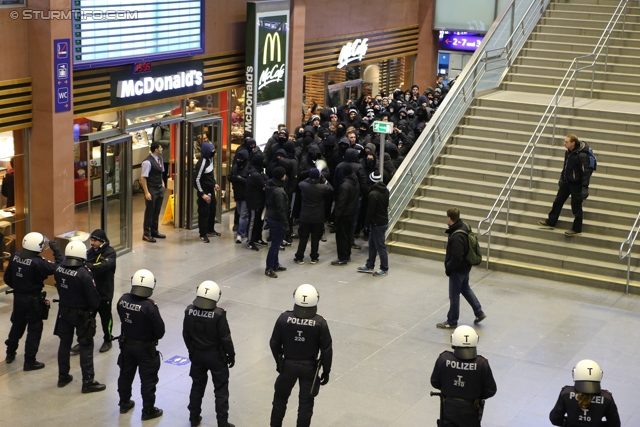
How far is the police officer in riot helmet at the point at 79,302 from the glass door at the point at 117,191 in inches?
193

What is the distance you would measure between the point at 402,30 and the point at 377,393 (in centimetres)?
1641

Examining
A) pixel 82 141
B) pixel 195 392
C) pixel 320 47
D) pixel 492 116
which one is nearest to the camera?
pixel 195 392

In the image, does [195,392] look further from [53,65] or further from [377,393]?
[53,65]

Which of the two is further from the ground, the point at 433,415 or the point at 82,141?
the point at 82,141

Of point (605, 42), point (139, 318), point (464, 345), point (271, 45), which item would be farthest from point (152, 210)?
point (605, 42)

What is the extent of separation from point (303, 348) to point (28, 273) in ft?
11.9

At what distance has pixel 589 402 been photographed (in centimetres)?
801

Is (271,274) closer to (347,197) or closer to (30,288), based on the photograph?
(347,197)

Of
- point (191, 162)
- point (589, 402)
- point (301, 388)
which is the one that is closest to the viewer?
point (589, 402)

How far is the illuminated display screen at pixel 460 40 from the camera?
26406 millimetres

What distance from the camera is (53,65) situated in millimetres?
13703

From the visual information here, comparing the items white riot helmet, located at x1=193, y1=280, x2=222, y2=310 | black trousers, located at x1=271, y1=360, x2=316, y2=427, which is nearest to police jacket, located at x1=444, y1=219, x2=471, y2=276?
black trousers, located at x1=271, y1=360, x2=316, y2=427

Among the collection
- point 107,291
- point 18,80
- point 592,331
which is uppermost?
point 18,80

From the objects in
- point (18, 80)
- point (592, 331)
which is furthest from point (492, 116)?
point (18, 80)
